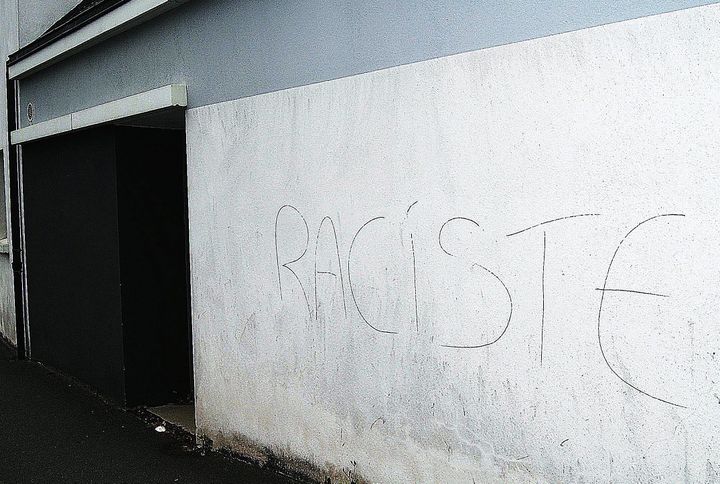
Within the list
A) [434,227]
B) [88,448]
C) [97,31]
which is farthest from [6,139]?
[434,227]

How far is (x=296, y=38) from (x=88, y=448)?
364 cm

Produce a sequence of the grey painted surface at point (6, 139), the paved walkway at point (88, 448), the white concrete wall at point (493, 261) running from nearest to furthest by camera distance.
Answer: the white concrete wall at point (493, 261) → the paved walkway at point (88, 448) → the grey painted surface at point (6, 139)

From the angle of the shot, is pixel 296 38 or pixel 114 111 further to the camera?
pixel 114 111

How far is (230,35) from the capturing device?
5859mm

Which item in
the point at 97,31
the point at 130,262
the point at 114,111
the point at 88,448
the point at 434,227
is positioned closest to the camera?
the point at 434,227

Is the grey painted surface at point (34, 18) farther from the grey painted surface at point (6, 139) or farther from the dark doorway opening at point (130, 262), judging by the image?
the dark doorway opening at point (130, 262)

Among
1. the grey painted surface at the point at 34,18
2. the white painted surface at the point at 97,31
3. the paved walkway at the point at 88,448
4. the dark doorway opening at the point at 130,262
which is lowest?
the paved walkway at the point at 88,448

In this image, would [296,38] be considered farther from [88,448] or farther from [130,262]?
[88,448]

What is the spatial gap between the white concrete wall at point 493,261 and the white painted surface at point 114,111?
771 mm

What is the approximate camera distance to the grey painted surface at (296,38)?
376 centimetres

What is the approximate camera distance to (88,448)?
6.56 metres

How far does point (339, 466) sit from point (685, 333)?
2476 millimetres

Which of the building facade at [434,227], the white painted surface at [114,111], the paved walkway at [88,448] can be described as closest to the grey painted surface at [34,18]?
the white painted surface at [114,111]

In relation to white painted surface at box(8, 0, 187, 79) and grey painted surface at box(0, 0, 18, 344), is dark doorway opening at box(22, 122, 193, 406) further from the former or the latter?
grey painted surface at box(0, 0, 18, 344)
